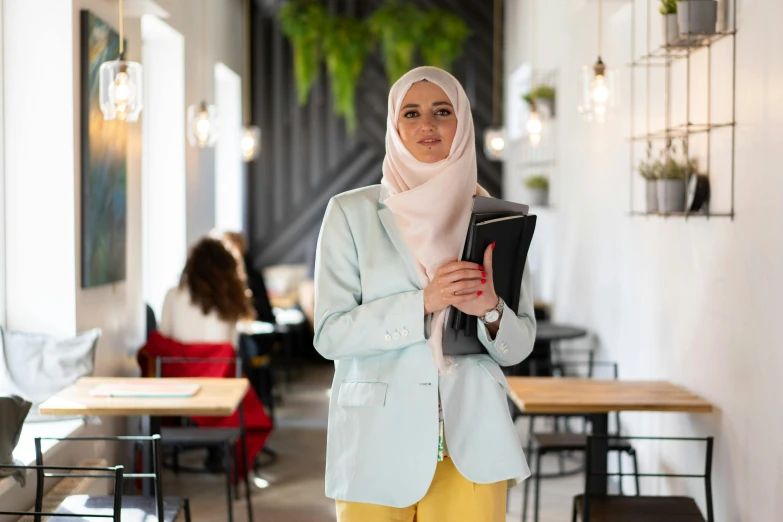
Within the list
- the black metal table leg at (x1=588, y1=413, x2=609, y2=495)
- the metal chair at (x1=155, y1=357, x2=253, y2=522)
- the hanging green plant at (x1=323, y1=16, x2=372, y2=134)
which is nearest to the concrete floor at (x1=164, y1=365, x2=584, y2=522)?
the metal chair at (x1=155, y1=357, x2=253, y2=522)

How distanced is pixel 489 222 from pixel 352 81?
7793mm

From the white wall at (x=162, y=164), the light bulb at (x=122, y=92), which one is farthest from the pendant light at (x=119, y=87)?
the white wall at (x=162, y=164)

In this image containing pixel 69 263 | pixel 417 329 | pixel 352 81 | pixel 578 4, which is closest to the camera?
pixel 417 329

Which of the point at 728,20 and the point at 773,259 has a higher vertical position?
the point at 728,20

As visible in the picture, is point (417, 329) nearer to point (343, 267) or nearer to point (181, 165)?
point (343, 267)

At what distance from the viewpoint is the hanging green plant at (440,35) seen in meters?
9.53

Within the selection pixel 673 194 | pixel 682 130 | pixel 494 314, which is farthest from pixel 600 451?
pixel 494 314

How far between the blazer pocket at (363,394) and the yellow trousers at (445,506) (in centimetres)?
20

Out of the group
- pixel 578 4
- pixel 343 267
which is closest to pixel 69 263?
pixel 343 267

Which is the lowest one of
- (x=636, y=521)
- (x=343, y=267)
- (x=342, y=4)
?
(x=636, y=521)

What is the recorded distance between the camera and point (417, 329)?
2047 mm

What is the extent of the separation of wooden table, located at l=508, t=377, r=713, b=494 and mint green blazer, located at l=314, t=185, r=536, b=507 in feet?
5.16

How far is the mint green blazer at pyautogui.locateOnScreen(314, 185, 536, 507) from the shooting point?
2027 millimetres

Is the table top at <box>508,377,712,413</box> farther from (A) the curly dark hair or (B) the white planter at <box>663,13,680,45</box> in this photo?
(A) the curly dark hair
